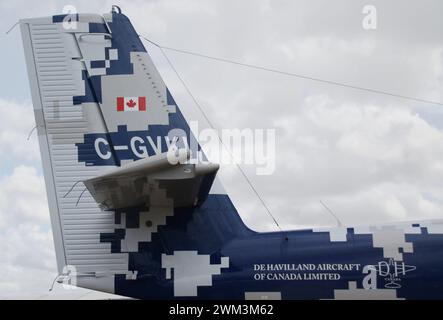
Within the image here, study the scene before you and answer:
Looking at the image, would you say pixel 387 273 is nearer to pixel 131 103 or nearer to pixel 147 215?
pixel 147 215

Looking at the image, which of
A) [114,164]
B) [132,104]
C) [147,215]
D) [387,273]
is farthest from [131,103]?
[387,273]

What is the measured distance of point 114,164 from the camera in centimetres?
727

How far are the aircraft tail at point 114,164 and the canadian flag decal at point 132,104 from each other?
12 mm

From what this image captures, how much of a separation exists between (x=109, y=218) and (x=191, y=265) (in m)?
1.06

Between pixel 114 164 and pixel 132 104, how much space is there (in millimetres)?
741

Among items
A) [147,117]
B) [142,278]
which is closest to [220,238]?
[142,278]

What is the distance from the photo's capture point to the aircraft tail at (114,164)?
6.83 meters

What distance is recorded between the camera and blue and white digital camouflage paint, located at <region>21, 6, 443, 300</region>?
6520 mm

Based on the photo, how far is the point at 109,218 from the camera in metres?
7.00

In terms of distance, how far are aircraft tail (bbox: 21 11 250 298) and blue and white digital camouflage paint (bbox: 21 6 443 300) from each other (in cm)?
1

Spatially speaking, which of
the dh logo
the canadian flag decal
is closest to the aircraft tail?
the canadian flag decal

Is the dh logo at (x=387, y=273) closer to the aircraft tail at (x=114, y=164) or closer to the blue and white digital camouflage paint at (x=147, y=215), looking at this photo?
the blue and white digital camouflage paint at (x=147, y=215)

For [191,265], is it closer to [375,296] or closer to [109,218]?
[109,218]

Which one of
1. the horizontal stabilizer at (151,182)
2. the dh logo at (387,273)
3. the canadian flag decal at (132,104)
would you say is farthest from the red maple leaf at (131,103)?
the dh logo at (387,273)
